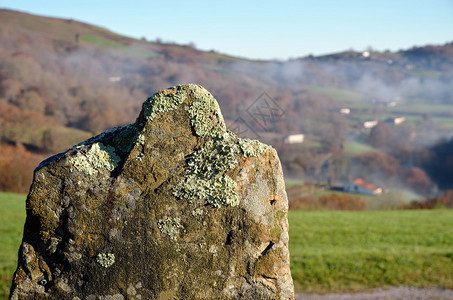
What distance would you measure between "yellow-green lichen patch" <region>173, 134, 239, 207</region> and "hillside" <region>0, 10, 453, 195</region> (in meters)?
9.13

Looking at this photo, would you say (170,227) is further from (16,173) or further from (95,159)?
(16,173)

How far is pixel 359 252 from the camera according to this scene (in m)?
12.3

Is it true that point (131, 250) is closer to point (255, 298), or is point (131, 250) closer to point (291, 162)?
point (255, 298)

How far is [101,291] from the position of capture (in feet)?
10.7

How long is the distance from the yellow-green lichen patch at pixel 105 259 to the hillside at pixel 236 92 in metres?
9.69

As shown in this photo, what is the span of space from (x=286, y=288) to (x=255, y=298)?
1.04ft

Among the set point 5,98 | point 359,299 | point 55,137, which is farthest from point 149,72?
point 359,299

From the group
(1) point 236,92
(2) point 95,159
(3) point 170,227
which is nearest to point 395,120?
(1) point 236,92

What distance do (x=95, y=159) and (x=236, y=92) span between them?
67.4m

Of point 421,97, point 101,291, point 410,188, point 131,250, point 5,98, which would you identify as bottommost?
point 410,188

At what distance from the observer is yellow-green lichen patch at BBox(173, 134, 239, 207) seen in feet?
11.1

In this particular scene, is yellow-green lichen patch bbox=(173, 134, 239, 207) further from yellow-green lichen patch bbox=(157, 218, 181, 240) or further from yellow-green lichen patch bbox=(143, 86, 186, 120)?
yellow-green lichen patch bbox=(143, 86, 186, 120)

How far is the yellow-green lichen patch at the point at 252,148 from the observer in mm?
3484

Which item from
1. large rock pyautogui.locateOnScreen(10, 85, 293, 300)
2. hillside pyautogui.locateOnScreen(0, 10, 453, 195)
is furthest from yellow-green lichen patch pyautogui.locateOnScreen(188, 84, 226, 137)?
hillside pyautogui.locateOnScreen(0, 10, 453, 195)
